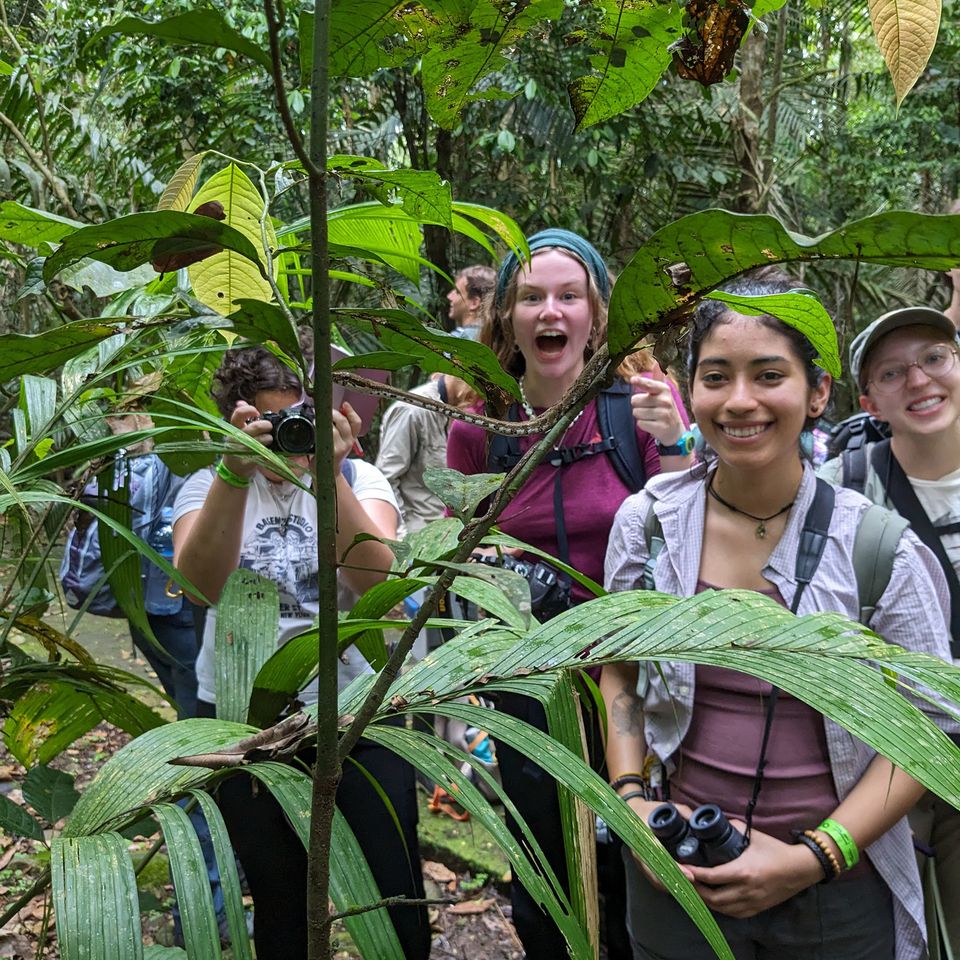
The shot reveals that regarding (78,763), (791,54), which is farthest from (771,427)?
(791,54)

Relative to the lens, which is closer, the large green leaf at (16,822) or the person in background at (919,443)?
the large green leaf at (16,822)

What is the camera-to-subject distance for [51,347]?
1.94ft

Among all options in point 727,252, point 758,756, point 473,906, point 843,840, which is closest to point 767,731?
point 758,756

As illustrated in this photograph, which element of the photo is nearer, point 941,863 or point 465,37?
point 465,37

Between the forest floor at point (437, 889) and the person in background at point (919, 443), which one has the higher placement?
the person in background at point (919, 443)

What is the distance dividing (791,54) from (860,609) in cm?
513

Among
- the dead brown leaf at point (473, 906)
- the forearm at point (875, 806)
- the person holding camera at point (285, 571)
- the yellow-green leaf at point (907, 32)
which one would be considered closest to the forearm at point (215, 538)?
the person holding camera at point (285, 571)

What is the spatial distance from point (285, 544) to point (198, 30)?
4.47ft

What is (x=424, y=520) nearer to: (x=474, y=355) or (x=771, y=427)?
(x=771, y=427)

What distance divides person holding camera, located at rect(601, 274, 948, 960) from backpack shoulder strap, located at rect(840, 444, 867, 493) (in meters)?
0.42

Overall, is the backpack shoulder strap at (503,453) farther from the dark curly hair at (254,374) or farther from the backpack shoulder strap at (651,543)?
the dark curly hair at (254,374)

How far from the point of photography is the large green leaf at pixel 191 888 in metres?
0.53

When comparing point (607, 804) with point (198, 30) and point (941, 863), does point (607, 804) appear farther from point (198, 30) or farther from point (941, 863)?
point (941, 863)

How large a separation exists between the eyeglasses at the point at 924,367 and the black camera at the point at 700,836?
1.03m
